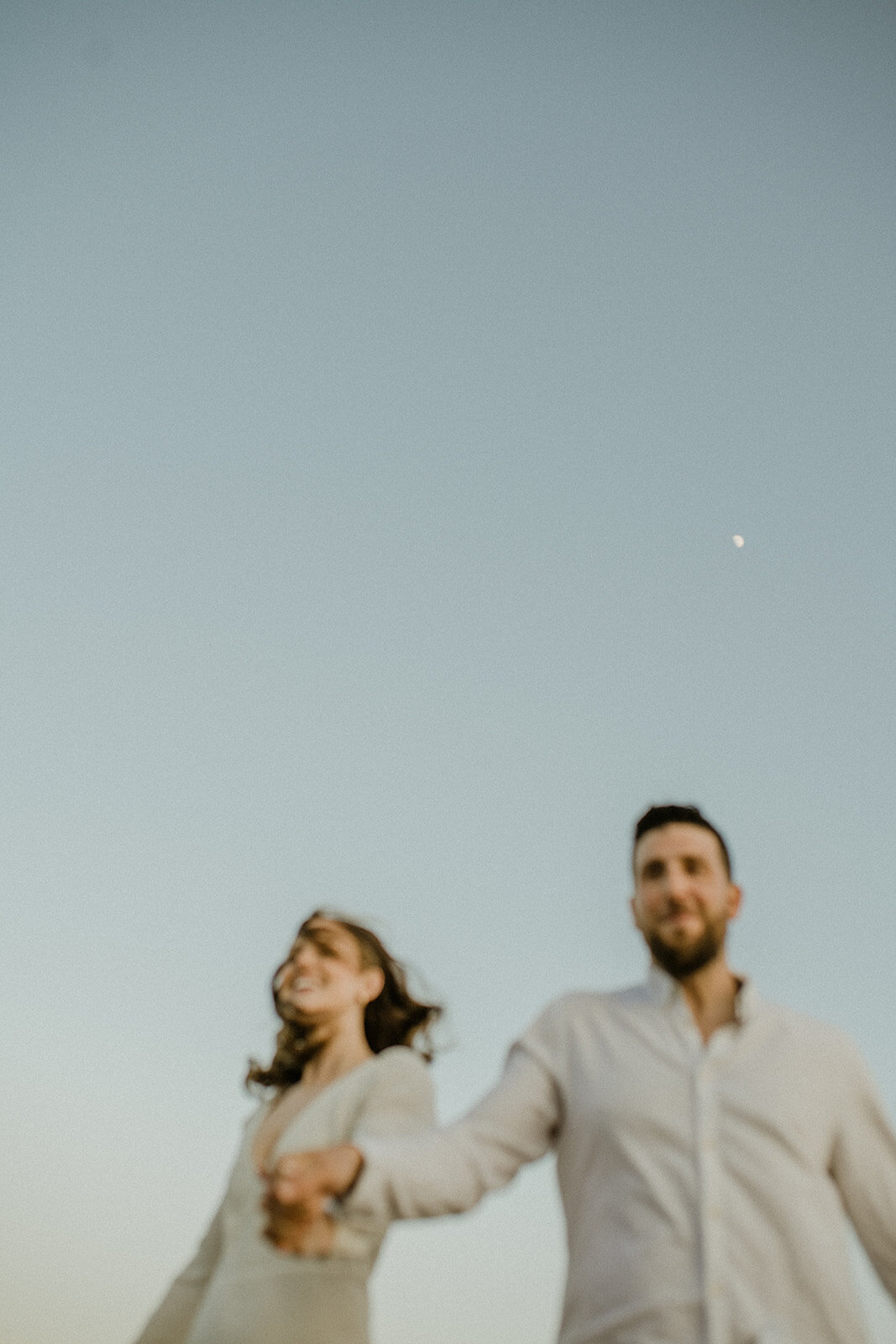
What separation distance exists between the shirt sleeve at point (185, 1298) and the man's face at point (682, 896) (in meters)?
2.46

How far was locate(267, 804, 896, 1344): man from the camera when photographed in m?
3.03

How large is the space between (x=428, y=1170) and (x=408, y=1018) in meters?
2.31

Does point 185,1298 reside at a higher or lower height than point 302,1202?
lower

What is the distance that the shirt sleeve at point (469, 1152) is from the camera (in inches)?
119

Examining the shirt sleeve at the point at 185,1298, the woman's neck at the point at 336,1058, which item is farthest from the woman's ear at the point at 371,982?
the shirt sleeve at the point at 185,1298

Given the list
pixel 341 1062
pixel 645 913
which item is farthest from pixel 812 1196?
pixel 341 1062

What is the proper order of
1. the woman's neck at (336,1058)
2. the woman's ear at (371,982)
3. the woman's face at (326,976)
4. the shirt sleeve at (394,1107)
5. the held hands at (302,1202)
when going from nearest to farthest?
the held hands at (302,1202) → the shirt sleeve at (394,1107) → the woman's neck at (336,1058) → the woman's face at (326,976) → the woman's ear at (371,982)

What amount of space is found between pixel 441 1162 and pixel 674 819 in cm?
150

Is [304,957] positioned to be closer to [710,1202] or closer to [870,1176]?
[710,1202]

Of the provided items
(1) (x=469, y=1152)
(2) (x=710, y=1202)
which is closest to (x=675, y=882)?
(2) (x=710, y=1202)

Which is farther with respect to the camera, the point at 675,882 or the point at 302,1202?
the point at 675,882

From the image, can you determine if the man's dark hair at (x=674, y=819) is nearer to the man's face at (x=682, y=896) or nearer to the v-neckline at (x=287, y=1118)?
the man's face at (x=682, y=896)

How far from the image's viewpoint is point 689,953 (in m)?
3.69

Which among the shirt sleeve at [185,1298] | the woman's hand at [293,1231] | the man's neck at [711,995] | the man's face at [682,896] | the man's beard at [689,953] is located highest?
the man's face at [682,896]
